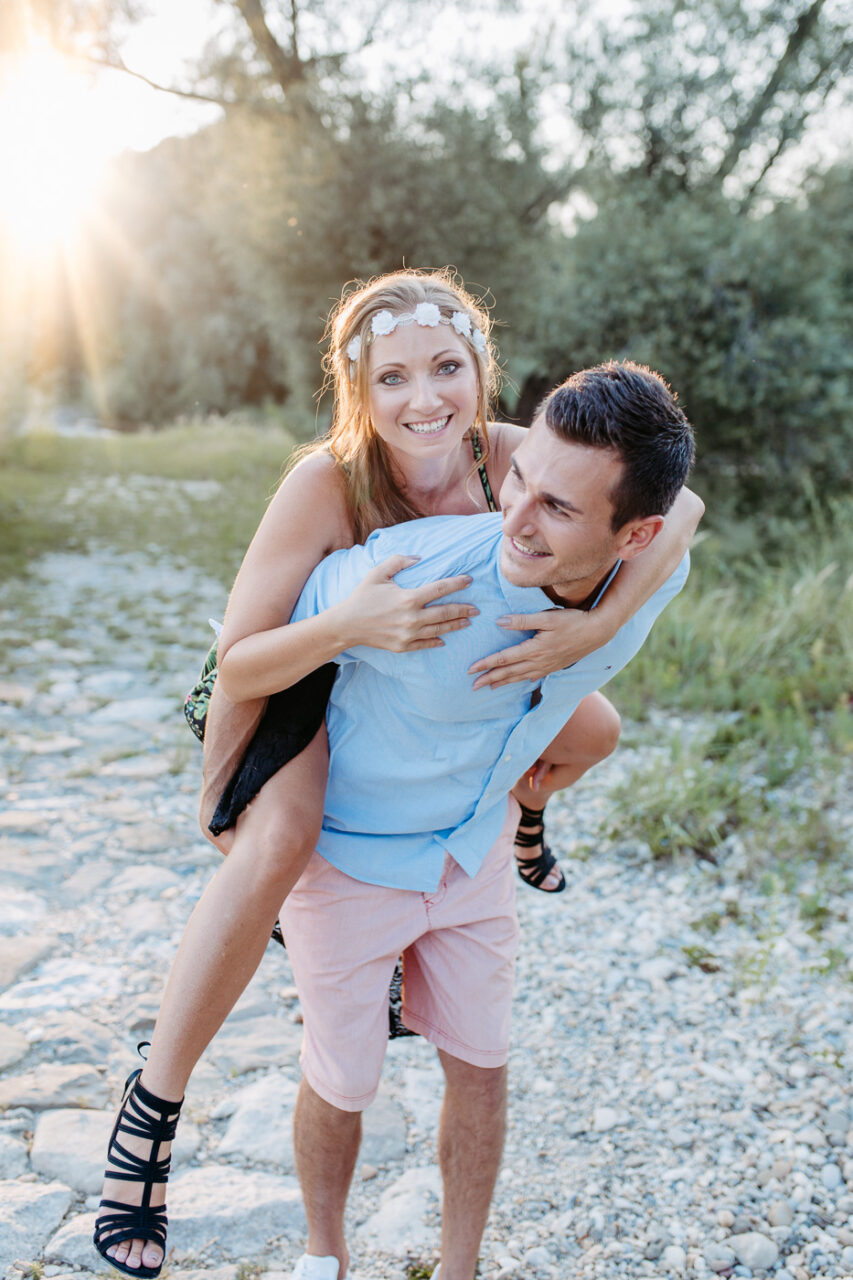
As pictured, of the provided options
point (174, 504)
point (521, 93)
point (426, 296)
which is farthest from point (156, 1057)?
point (521, 93)

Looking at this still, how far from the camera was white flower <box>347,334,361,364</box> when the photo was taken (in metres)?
2.29

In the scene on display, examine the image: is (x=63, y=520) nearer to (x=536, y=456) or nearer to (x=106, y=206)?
(x=536, y=456)

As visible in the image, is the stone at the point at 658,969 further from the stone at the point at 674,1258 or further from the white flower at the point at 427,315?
the white flower at the point at 427,315

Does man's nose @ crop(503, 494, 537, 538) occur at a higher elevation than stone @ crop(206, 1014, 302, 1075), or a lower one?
higher

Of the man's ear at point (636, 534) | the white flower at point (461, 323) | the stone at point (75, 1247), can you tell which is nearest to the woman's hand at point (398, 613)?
the man's ear at point (636, 534)

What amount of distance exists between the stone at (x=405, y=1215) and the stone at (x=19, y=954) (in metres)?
1.47

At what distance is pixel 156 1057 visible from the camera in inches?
74.8

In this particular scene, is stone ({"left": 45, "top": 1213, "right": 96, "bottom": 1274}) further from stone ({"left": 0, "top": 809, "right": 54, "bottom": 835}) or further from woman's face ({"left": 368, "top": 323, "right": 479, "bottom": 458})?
stone ({"left": 0, "top": 809, "right": 54, "bottom": 835})

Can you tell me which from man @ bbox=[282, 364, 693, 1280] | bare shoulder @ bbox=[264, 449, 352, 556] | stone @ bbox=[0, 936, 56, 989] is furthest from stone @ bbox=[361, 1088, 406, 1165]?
bare shoulder @ bbox=[264, 449, 352, 556]

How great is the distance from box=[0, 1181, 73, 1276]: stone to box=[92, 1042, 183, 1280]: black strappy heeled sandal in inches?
17.8

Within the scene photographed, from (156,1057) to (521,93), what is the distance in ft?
43.3

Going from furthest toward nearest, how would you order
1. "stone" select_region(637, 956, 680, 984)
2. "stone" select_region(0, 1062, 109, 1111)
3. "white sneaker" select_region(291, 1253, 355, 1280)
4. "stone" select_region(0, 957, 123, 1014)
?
1. "stone" select_region(637, 956, 680, 984)
2. "stone" select_region(0, 957, 123, 1014)
3. "stone" select_region(0, 1062, 109, 1111)
4. "white sneaker" select_region(291, 1253, 355, 1280)

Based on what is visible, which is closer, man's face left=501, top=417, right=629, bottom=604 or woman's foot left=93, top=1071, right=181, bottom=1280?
man's face left=501, top=417, right=629, bottom=604

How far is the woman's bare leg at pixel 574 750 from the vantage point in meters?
2.54
